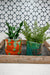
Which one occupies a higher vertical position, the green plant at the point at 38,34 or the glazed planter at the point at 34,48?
the green plant at the point at 38,34

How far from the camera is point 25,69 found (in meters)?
0.67

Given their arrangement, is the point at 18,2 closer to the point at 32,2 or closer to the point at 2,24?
the point at 32,2

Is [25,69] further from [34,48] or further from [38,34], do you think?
[38,34]

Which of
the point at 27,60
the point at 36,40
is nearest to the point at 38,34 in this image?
the point at 36,40

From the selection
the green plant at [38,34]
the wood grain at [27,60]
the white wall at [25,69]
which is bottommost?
the white wall at [25,69]

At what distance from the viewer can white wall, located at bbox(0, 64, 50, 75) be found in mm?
662

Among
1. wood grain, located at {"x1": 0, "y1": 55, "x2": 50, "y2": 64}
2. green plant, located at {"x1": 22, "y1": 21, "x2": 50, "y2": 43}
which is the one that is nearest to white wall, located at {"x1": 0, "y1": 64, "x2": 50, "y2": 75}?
wood grain, located at {"x1": 0, "y1": 55, "x2": 50, "y2": 64}

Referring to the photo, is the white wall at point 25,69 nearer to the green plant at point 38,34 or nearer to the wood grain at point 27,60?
the wood grain at point 27,60

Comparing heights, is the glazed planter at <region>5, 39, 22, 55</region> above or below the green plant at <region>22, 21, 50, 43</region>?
below

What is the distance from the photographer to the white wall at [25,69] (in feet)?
2.17

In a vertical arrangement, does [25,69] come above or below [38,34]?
below

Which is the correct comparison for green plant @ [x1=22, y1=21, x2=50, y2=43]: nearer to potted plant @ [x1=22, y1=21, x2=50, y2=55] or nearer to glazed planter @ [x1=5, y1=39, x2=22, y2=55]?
potted plant @ [x1=22, y1=21, x2=50, y2=55]

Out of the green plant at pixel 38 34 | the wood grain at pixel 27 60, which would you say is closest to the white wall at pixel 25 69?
the wood grain at pixel 27 60

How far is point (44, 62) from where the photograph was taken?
657 mm
